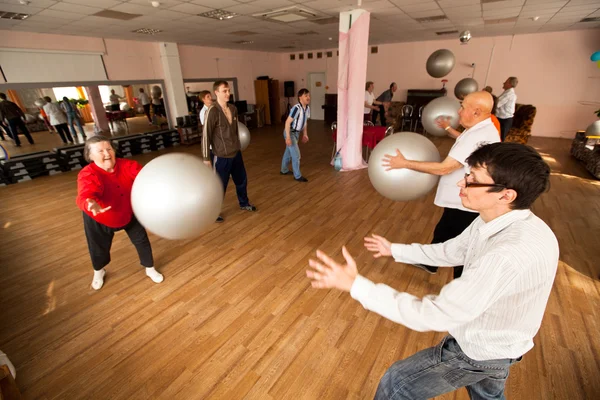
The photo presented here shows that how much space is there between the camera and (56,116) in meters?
6.75

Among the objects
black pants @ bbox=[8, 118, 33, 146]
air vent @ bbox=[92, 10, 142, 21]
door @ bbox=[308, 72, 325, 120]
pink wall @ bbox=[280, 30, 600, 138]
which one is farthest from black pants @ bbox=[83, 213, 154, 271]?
door @ bbox=[308, 72, 325, 120]

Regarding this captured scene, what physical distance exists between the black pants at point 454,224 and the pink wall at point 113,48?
8.21m

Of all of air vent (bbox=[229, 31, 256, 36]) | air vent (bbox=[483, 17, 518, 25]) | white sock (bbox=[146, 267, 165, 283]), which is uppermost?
air vent (bbox=[229, 31, 256, 36])

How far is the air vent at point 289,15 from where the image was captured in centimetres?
492

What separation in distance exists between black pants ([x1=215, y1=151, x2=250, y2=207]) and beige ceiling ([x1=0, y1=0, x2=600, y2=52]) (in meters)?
2.68

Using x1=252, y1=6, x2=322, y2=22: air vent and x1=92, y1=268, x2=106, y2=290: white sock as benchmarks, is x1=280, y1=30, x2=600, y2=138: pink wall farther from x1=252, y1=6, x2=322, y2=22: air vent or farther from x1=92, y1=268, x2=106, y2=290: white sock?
x1=92, y1=268, x2=106, y2=290: white sock

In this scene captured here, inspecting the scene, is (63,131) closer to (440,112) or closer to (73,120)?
(73,120)

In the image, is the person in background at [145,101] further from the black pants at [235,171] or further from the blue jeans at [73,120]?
the black pants at [235,171]

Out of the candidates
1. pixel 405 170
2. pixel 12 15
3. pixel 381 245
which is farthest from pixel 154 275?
pixel 12 15

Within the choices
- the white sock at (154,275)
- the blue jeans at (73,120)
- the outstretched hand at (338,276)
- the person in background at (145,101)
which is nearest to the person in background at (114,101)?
the person in background at (145,101)

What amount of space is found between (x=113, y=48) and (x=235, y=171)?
20.0ft

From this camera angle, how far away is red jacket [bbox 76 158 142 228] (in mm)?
1866

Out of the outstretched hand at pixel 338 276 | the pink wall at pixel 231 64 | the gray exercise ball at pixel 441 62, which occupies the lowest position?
the outstretched hand at pixel 338 276

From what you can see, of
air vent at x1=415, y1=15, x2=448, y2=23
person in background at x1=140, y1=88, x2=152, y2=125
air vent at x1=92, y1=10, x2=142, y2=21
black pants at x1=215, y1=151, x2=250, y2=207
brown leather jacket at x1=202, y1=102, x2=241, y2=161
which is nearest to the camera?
brown leather jacket at x1=202, y1=102, x2=241, y2=161
